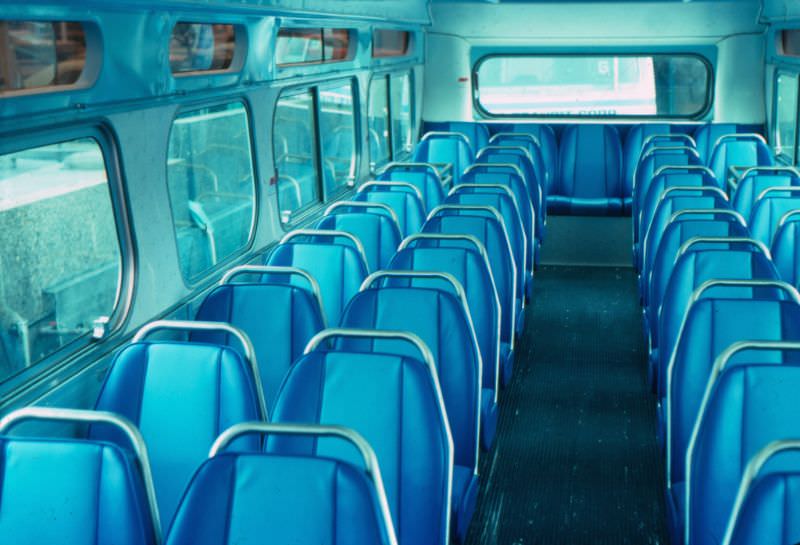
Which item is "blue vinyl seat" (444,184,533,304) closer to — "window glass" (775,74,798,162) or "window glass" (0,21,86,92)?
"window glass" (0,21,86,92)

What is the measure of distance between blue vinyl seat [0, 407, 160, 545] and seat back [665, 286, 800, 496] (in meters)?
1.82

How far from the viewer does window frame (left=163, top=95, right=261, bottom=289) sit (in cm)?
403

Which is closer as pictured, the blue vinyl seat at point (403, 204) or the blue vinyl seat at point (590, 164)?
the blue vinyl seat at point (403, 204)

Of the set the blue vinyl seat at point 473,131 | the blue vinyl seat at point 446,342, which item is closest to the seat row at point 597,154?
the blue vinyl seat at point 473,131

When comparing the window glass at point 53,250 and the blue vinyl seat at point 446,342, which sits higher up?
the window glass at point 53,250

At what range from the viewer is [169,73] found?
3848mm

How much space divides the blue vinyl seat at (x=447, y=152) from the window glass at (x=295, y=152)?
7.54ft

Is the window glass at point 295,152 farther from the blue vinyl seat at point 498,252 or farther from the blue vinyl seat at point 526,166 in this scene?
the blue vinyl seat at point 526,166

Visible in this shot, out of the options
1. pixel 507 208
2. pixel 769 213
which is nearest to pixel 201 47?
pixel 507 208

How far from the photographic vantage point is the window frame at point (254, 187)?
403 cm

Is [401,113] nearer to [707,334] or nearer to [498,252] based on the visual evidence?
[498,252]

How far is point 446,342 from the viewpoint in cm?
336

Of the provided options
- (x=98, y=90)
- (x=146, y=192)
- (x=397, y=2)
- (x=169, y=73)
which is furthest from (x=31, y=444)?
(x=397, y=2)

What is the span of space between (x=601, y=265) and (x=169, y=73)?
5.70 meters
